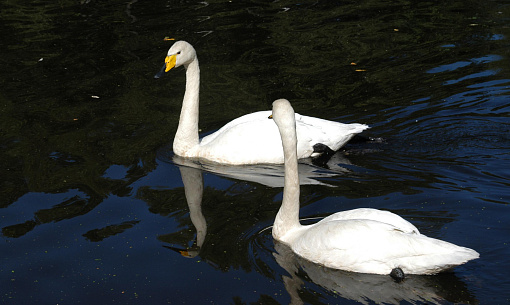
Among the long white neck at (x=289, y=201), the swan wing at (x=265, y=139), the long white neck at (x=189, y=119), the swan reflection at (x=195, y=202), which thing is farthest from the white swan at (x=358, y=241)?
the long white neck at (x=189, y=119)

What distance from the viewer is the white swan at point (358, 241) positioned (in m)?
5.70

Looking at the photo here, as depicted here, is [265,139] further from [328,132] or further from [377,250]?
[377,250]

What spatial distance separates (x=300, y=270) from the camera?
6.12 meters

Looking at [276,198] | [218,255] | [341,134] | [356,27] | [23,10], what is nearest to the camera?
[218,255]

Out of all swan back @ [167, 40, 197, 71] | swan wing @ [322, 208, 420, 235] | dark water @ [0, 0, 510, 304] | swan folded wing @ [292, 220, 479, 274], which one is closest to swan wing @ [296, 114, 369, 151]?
dark water @ [0, 0, 510, 304]

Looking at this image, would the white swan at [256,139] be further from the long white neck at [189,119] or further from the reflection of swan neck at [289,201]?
the reflection of swan neck at [289,201]

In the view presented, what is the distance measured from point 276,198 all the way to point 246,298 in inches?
86.4

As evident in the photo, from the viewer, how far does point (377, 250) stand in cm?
585

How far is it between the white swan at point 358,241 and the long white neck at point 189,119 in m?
3.11

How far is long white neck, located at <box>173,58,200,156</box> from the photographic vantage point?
31.2 ft

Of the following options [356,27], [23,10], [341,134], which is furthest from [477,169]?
[23,10]

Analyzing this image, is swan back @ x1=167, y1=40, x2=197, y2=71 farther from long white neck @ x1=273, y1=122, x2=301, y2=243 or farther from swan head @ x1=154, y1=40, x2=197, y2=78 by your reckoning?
long white neck @ x1=273, y1=122, x2=301, y2=243

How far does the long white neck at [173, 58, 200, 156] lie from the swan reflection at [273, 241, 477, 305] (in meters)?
3.66

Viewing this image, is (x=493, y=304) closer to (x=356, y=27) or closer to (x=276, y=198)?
(x=276, y=198)
